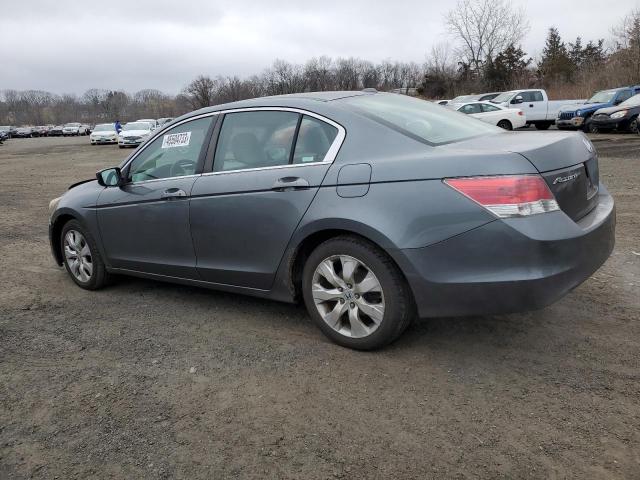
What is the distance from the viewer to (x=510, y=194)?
2752mm

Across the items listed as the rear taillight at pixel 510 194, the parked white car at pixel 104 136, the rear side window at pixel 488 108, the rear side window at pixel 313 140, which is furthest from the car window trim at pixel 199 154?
the parked white car at pixel 104 136

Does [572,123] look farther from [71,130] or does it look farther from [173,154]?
[71,130]

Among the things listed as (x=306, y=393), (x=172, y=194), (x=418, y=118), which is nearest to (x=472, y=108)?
(x=418, y=118)

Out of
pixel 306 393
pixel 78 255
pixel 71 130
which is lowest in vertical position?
pixel 306 393

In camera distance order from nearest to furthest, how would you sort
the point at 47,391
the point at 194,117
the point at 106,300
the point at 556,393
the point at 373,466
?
1. the point at 373,466
2. the point at 556,393
3. the point at 47,391
4. the point at 194,117
5. the point at 106,300

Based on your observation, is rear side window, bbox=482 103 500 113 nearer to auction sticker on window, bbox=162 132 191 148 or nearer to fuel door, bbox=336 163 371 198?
auction sticker on window, bbox=162 132 191 148

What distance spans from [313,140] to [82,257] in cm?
267

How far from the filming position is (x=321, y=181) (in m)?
3.28

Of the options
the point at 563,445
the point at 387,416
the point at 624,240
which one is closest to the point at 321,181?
the point at 387,416

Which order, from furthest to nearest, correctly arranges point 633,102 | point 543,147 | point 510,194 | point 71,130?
point 71,130 → point 633,102 → point 543,147 → point 510,194

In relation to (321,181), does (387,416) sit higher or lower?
lower

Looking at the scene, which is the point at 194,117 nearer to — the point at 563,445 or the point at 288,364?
the point at 288,364

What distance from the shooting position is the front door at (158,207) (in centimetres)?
404

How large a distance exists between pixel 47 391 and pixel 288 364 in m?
1.39
